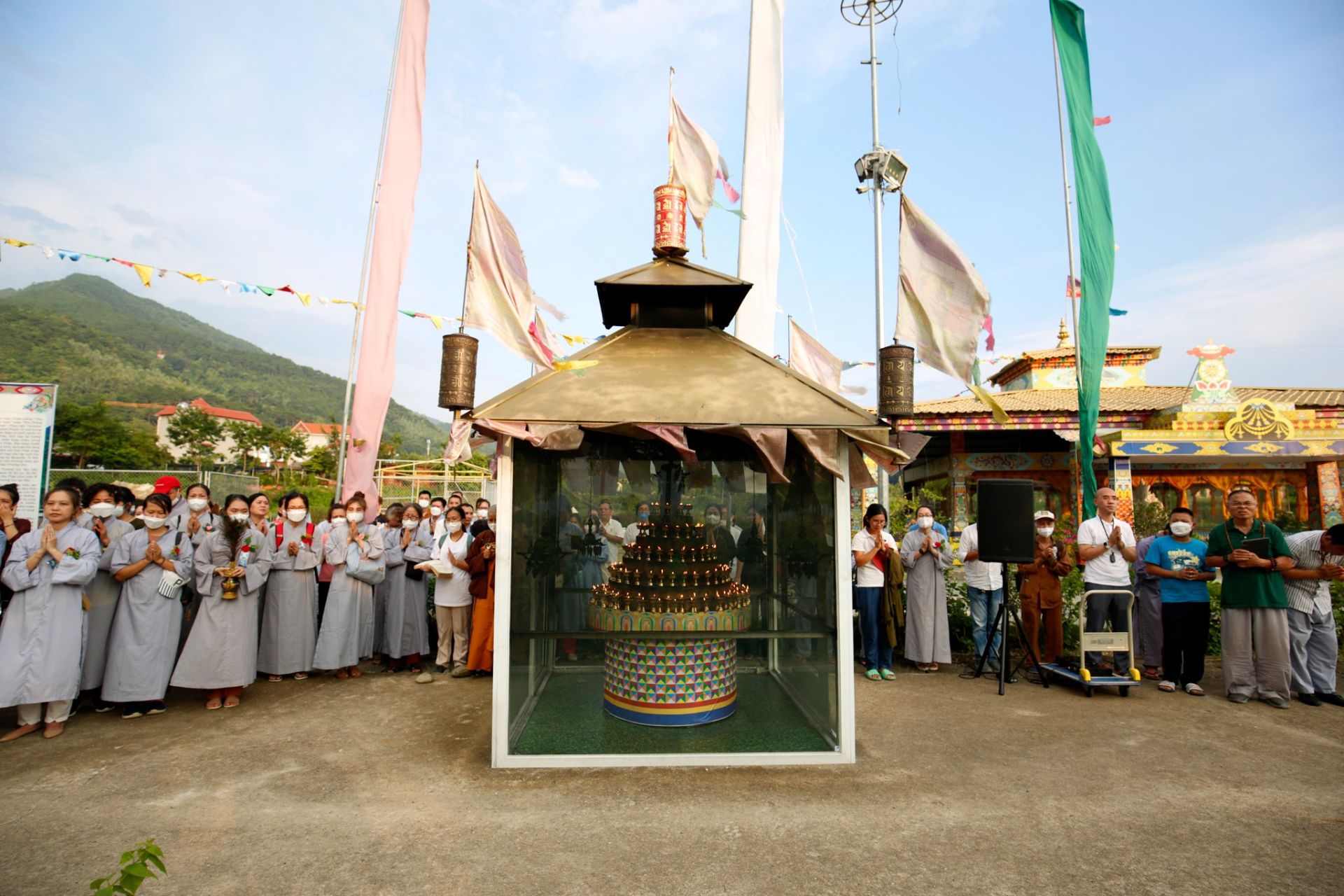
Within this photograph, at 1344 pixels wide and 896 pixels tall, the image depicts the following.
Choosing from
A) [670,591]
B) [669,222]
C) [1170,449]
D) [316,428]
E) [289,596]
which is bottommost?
[289,596]

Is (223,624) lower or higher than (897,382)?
lower

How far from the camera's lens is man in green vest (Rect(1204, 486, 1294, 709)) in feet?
20.5

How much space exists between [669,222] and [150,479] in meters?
16.9

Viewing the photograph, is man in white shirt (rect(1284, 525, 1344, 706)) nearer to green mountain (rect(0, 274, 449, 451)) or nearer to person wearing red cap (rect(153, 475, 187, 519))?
person wearing red cap (rect(153, 475, 187, 519))

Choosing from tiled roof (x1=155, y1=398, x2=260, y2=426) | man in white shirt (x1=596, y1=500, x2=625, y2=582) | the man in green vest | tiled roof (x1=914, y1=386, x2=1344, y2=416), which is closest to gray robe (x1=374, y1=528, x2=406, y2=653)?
man in white shirt (x1=596, y1=500, x2=625, y2=582)

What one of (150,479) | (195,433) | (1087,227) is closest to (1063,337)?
(1087,227)

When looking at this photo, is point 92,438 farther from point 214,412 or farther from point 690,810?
point 690,810

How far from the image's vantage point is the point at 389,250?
9992 mm

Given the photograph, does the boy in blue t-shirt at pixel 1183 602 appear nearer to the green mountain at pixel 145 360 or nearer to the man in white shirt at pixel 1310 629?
the man in white shirt at pixel 1310 629

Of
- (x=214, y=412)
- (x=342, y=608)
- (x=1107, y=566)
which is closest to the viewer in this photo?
(x=1107, y=566)

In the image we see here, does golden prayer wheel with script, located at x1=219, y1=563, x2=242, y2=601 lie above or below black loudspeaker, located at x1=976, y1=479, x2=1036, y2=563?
below

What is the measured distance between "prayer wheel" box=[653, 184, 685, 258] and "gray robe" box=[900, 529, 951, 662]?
4317 millimetres

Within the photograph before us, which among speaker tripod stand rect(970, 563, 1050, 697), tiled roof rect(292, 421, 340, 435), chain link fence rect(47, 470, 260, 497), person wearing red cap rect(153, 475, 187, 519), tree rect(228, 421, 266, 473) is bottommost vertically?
speaker tripod stand rect(970, 563, 1050, 697)

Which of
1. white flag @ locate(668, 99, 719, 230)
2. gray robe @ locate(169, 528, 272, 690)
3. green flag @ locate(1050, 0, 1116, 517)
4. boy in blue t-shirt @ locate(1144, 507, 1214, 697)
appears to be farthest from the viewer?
green flag @ locate(1050, 0, 1116, 517)
